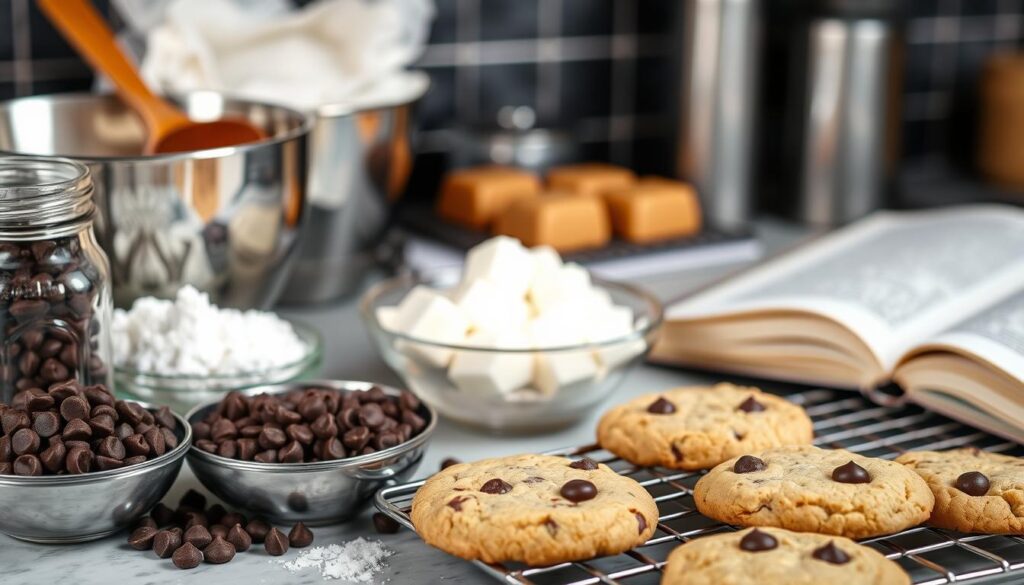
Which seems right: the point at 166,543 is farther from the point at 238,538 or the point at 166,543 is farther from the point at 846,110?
the point at 846,110

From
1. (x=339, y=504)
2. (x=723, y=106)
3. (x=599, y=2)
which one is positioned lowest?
(x=339, y=504)

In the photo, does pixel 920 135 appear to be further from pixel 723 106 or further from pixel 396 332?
pixel 396 332

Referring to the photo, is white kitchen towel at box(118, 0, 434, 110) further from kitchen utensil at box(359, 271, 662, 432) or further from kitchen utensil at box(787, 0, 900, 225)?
kitchen utensil at box(787, 0, 900, 225)

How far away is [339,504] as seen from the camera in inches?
37.9

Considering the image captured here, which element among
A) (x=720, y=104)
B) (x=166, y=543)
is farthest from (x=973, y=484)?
(x=720, y=104)

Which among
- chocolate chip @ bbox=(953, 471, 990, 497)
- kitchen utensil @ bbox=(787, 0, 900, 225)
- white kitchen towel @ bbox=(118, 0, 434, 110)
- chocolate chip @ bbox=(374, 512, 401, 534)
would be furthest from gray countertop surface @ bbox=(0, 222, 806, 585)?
kitchen utensil @ bbox=(787, 0, 900, 225)

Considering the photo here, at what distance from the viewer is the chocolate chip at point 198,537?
911 mm

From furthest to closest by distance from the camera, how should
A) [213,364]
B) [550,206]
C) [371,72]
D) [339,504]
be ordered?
[550,206]
[371,72]
[213,364]
[339,504]

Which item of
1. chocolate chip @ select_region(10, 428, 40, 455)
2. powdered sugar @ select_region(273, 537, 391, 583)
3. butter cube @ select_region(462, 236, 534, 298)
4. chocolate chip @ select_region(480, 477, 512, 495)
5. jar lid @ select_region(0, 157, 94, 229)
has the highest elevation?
jar lid @ select_region(0, 157, 94, 229)

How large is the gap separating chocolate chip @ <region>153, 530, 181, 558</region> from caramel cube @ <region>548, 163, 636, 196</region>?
2.86 ft

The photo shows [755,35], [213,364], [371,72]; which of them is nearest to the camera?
[213,364]

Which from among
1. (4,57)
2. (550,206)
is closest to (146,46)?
(4,57)

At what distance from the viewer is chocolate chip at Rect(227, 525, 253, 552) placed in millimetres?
923

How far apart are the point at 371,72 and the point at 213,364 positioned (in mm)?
504
